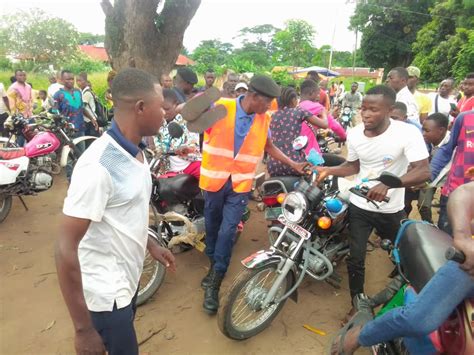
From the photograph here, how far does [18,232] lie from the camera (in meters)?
4.42

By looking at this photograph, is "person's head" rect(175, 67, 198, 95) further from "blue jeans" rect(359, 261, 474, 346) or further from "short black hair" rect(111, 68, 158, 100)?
"blue jeans" rect(359, 261, 474, 346)

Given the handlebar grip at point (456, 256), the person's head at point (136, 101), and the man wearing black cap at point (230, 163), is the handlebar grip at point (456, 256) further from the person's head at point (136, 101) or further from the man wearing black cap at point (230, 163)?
the man wearing black cap at point (230, 163)

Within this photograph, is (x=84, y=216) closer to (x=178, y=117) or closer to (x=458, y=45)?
(x=178, y=117)

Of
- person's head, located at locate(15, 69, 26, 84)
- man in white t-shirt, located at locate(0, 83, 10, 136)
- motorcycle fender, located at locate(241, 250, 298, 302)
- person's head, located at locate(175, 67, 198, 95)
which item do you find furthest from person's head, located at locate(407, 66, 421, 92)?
man in white t-shirt, located at locate(0, 83, 10, 136)

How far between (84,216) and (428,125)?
4.09m

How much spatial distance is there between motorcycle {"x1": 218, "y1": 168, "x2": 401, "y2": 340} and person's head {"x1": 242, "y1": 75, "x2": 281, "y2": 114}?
77cm

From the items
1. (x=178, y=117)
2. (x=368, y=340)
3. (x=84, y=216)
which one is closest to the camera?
(x=84, y=216)

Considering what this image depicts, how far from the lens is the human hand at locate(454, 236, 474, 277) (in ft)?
4.13

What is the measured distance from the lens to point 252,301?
2.66m

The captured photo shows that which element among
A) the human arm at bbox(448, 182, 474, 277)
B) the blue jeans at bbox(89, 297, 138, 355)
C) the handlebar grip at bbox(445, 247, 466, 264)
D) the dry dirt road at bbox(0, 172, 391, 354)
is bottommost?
the dry dirt road at bbox(0, 172, 391, 354)

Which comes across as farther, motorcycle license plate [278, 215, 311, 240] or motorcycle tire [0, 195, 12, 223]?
motorcycle tire [0, 195, 12, 223]

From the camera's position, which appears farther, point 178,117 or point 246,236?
point 246,236

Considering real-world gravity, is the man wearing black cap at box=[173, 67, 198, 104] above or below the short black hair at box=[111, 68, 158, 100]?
below

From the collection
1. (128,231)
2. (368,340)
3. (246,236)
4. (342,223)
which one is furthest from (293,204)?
(246,236)
